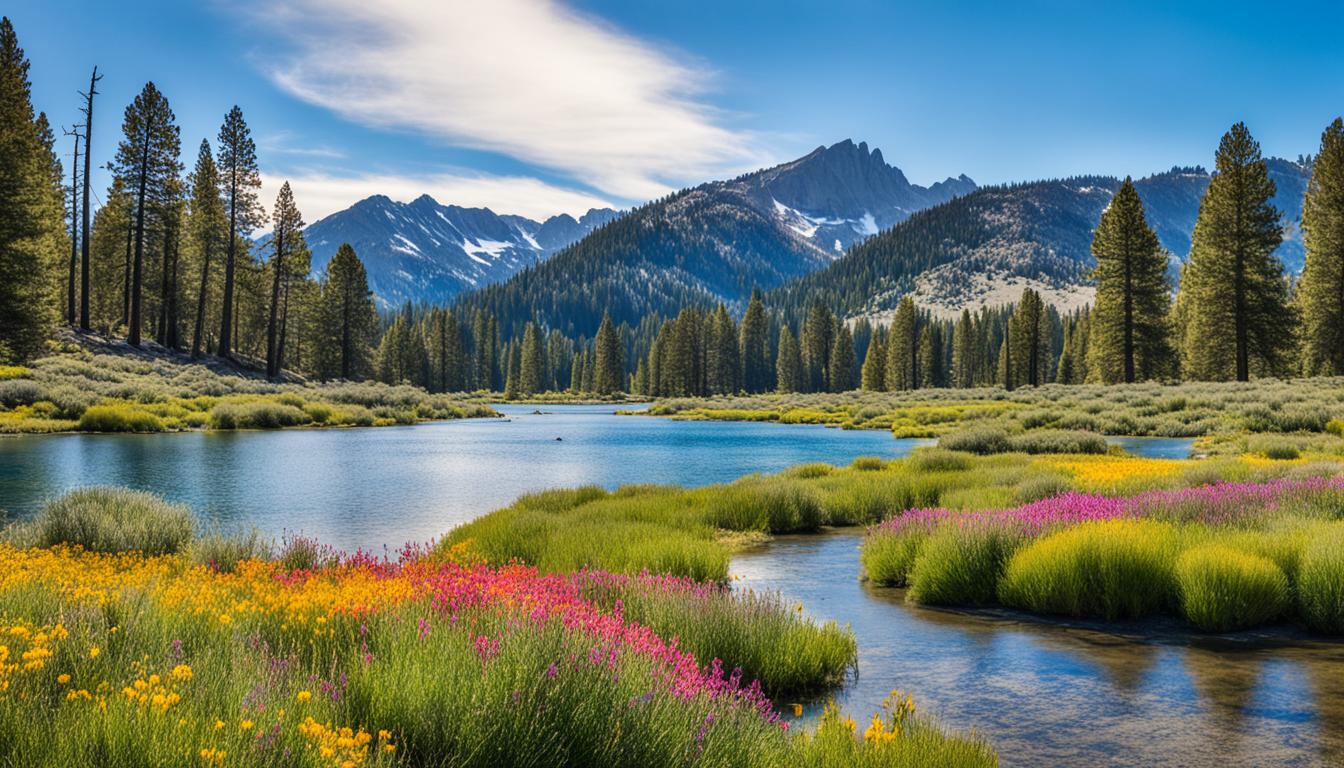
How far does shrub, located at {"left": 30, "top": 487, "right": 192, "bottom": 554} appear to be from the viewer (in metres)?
A: 11.4

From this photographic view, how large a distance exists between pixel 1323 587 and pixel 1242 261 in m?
53.4

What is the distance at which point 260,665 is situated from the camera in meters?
4.36

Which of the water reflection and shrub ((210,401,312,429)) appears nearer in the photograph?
the water reflection

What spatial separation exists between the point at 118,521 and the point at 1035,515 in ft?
44.2

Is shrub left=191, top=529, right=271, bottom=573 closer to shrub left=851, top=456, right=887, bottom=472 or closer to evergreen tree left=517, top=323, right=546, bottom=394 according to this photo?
shrub left=851, top=456, right=887, bottom=472

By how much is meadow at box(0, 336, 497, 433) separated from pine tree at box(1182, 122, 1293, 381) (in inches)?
2223

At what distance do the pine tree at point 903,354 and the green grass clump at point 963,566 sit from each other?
103182 mm

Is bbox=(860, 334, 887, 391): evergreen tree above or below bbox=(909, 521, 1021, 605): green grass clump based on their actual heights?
above

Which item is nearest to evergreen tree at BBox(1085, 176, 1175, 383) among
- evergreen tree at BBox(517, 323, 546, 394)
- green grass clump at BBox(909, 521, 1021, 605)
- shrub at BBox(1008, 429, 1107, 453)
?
shrub at BBox(1008, 429, 1107, 453)

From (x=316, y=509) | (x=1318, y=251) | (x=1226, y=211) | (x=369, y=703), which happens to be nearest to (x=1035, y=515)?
(x=369, y=703)

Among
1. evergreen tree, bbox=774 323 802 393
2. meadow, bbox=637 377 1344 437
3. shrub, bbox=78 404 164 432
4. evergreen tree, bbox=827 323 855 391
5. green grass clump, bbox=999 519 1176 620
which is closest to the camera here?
green grass clump, bbox=999 519 1176 620

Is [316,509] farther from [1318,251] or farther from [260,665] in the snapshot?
[1318,251]

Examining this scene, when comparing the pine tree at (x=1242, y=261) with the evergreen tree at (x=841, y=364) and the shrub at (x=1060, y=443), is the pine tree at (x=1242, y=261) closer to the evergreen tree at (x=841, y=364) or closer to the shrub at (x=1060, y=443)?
the shrub at (x=1060, y=443)

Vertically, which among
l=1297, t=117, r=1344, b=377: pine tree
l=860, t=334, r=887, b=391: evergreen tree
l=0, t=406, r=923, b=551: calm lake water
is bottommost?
l=0, t=406, r=923, b=551: calm lake water
